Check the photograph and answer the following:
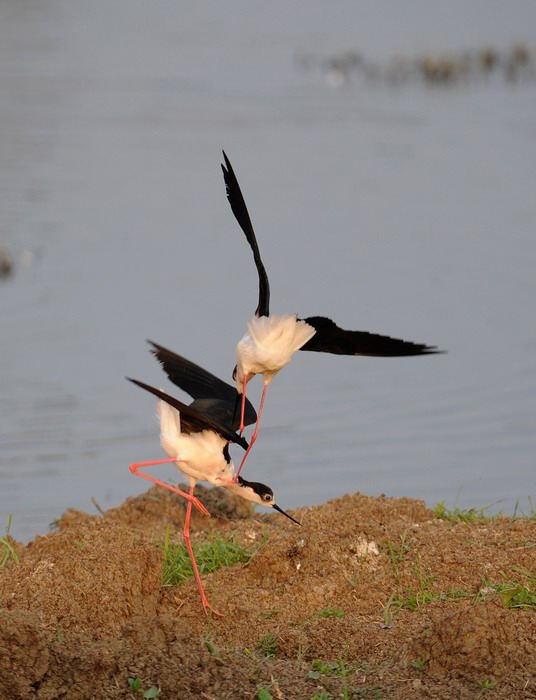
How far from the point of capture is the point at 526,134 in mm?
15352

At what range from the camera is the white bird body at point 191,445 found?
17.8 feet

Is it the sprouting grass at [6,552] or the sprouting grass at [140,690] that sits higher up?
the sprouting grass at [140,690]

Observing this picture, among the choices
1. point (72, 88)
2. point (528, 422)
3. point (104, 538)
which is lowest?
point (528, 422)

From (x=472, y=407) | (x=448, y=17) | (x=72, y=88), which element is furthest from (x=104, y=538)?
(x=448, y=17)

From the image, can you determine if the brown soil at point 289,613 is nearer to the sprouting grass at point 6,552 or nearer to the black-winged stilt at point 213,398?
the sprouting grass at point 6,552

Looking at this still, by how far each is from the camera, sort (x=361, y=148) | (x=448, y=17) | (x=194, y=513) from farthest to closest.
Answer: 1. (x=448, y=17)
2. (x=361, y=148)
3. (x=194, y=513)

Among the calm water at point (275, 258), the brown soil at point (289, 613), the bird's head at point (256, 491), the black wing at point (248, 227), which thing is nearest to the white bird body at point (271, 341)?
the black wing at point (248, 227)

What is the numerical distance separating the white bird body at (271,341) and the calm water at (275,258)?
7.29ft

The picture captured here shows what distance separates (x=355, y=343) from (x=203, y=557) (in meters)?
1.21

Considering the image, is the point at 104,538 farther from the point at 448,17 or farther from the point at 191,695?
the point at 448,17

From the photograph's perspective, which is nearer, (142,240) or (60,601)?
(60,601)

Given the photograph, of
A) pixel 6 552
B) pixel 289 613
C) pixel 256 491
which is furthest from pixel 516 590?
pixel 6 552

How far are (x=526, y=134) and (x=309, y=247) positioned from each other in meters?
4.62

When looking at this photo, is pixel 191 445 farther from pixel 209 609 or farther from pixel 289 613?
pixel 289 613
